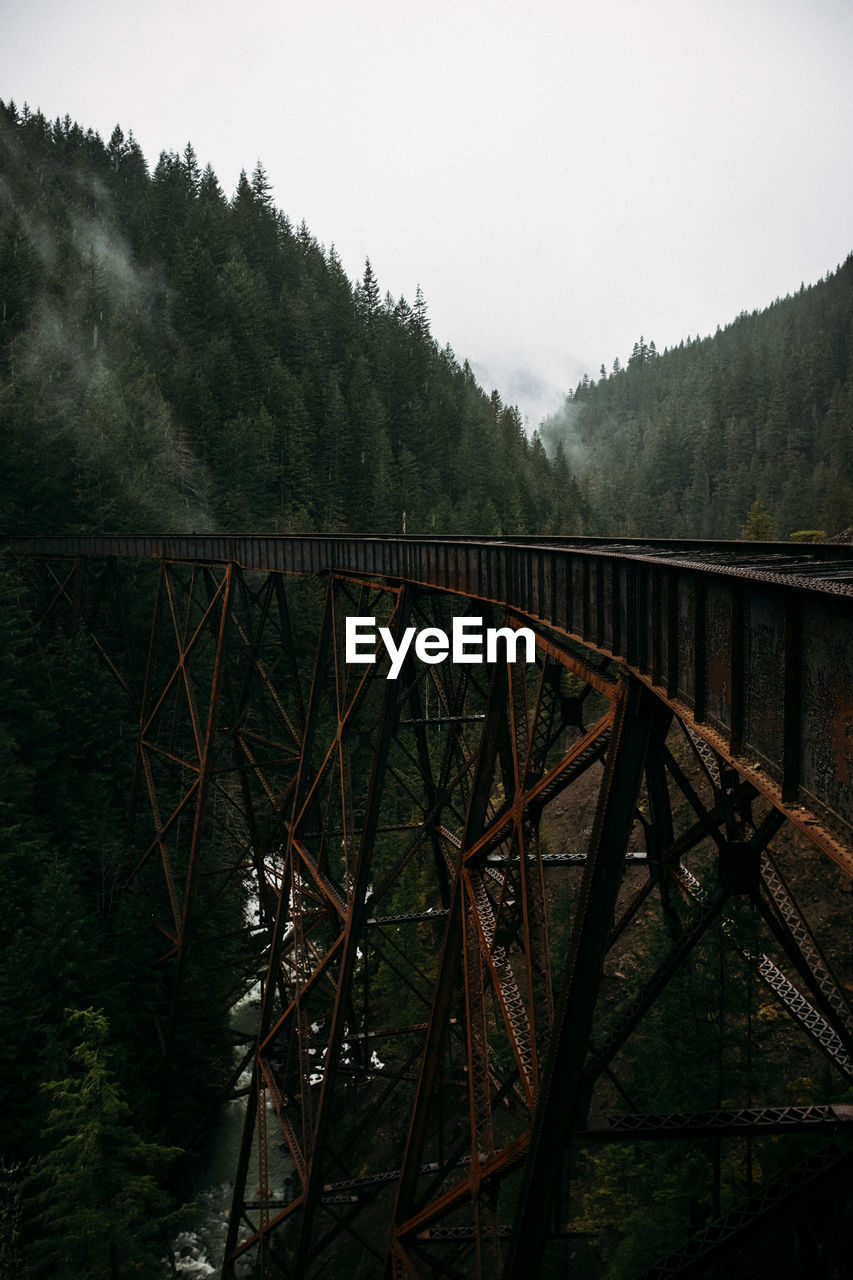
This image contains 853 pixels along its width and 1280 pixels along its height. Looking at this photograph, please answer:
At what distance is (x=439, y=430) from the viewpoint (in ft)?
Result: 190

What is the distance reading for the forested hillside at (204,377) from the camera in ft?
101

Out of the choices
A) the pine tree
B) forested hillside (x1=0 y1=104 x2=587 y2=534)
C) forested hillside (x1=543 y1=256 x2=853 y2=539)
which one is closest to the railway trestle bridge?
the pine tree

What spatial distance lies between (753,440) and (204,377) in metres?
83.2

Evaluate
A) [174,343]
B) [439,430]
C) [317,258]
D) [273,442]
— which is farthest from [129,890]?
[317,258]

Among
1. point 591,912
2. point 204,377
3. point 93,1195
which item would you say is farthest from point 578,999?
point 204,377

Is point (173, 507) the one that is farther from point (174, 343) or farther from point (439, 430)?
point (439, 430)

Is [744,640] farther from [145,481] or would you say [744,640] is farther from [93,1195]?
[145,481]

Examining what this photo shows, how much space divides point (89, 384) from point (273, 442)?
Result: 35.6 feet

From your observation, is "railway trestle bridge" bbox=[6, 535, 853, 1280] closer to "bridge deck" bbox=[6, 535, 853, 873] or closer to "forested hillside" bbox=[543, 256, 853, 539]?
"bridge deck" bbox=[6, 535, 853, 873]

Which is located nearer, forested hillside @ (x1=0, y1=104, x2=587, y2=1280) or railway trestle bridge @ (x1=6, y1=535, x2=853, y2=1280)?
railway trestle bridge @ (x1=6, y1=535, x2=853, y2=1280)

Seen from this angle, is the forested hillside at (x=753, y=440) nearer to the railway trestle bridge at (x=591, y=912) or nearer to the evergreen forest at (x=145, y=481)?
the evergreen forest at (x=145, y=481)

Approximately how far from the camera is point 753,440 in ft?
334

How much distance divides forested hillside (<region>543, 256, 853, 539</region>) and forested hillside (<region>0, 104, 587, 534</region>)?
2327cm

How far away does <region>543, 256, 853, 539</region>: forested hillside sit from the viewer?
79.8m
